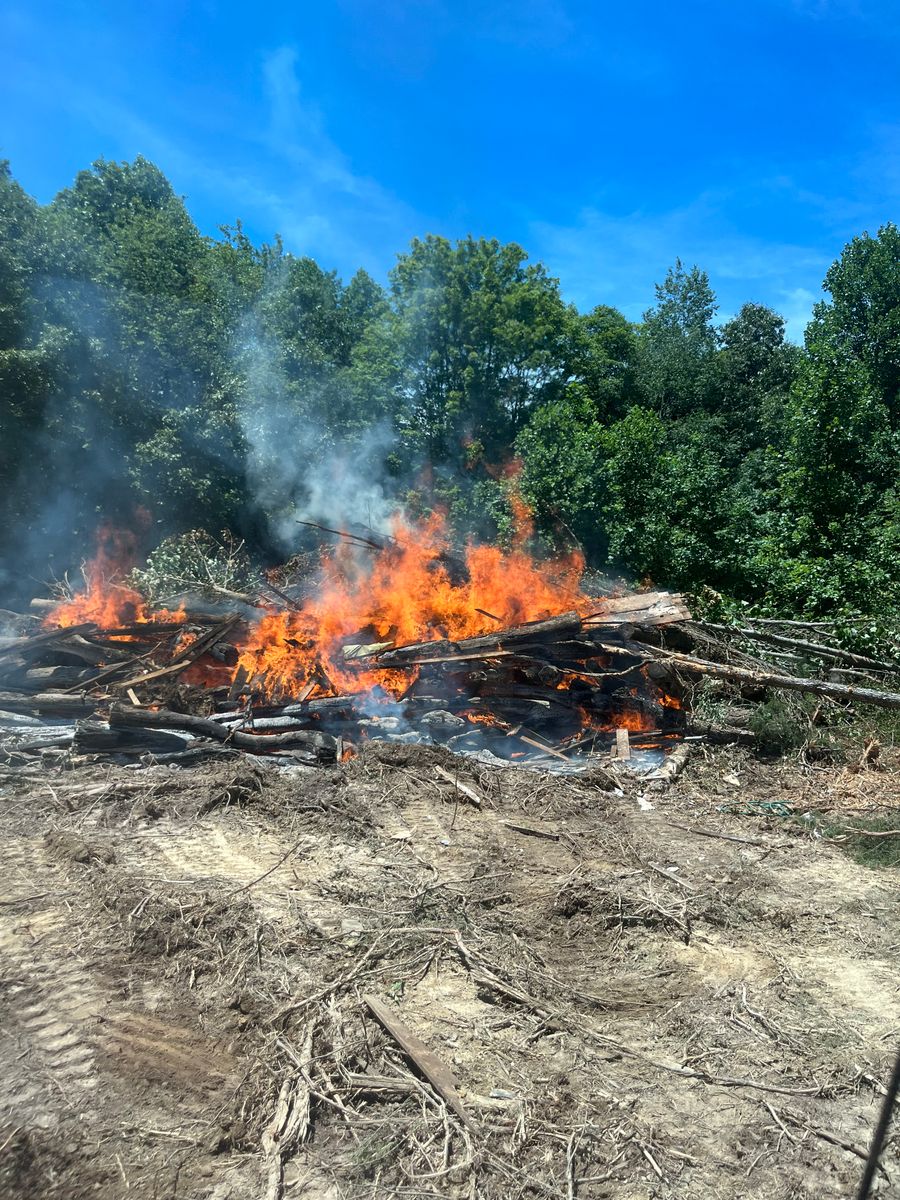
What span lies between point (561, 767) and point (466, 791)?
6.50 feet

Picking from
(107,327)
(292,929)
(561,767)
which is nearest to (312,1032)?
(292,929)

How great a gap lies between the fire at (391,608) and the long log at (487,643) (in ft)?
1.00

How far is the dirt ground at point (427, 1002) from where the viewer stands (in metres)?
3.00

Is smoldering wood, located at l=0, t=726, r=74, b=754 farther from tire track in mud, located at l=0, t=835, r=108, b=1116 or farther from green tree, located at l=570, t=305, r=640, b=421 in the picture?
green tree, located at l=570, t=305, r=640, b=421

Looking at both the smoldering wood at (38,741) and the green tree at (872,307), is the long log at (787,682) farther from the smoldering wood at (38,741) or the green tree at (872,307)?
the green tree at (872,307)

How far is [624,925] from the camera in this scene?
5.13 metres

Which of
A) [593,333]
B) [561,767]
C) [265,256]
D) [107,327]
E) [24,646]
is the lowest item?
[561,767]

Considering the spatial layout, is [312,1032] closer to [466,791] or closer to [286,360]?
[466,791]

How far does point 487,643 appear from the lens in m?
10.4

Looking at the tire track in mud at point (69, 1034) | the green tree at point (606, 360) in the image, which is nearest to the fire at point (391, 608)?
the tire track in mud at point (69, 1034)

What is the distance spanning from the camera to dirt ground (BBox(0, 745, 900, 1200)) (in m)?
3.00

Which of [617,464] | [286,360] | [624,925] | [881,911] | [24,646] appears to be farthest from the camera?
[286,360]

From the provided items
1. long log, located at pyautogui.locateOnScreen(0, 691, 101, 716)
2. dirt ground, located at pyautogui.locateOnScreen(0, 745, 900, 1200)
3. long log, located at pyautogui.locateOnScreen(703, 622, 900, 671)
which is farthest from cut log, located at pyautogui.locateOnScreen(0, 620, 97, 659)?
long log, located at pyautogui.locateOnScreen(703, 622, 900, 671)

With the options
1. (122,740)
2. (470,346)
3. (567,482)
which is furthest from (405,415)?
(122,740)
